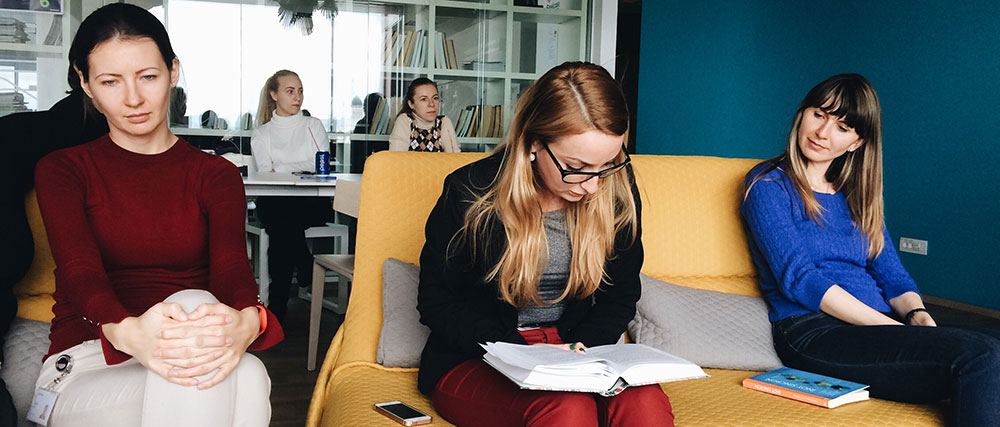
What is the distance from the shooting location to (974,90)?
4.64 metres

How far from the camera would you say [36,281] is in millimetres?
1695

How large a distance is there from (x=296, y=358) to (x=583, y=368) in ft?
7.17

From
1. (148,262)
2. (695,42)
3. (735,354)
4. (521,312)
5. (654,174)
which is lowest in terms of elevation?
(735,354)

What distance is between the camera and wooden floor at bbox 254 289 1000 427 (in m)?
2.55

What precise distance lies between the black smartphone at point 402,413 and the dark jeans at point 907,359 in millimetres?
950

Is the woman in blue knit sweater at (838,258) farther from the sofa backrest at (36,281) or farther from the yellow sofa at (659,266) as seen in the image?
the sofa backrest at (36,281)

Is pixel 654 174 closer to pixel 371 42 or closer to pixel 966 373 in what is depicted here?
pixel 966 373

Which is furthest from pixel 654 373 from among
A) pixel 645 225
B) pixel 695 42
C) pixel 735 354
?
pixel 695 42

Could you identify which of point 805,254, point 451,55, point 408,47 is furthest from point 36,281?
point 451,55

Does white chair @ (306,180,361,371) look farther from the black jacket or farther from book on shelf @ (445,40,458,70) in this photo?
book on shelf @ (445,40,458,70)

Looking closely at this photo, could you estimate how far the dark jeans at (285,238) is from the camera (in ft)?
13.1

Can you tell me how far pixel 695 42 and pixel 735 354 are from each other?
4377 mm

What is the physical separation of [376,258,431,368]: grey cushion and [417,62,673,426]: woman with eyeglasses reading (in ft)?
0.51

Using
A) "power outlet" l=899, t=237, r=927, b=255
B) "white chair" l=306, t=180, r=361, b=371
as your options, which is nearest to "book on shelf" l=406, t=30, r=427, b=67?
"white chair" l=306, t=180, r=361, b=371
